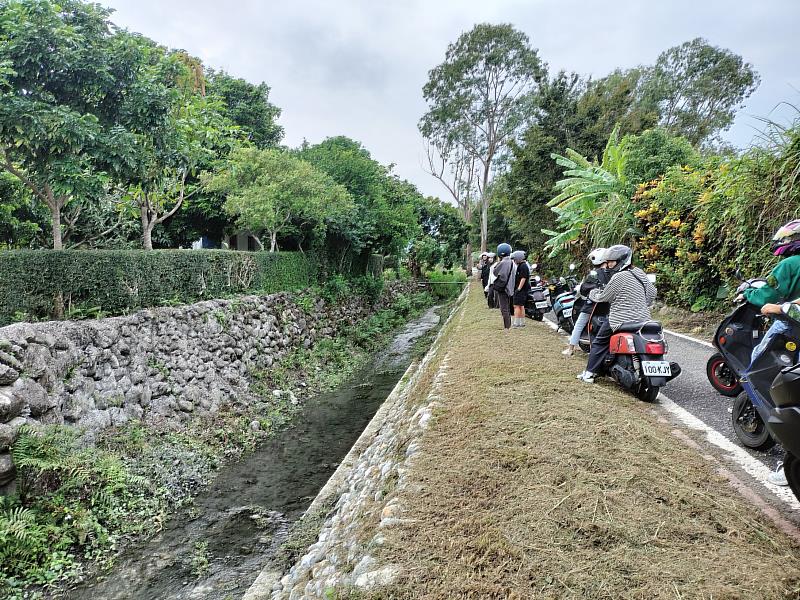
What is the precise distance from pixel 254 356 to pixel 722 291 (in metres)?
10.6

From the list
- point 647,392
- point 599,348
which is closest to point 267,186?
point 599,348

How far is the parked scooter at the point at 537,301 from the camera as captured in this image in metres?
10.8

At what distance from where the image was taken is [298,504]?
20.9 ft

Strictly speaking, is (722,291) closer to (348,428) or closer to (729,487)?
(729,487)

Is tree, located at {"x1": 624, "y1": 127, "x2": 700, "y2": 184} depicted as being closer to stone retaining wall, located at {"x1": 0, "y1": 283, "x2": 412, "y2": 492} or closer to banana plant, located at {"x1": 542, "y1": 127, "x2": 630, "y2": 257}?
banana plant, located at {"x1": 542, "y1": 127, "x2": 630, "y2": 257}

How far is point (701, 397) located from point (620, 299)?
1421 millimetres

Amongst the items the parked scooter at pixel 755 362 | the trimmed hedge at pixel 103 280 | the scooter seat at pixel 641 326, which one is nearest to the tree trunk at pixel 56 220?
the trimmed hedge at pixel 103 280

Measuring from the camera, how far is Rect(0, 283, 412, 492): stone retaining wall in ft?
19.6

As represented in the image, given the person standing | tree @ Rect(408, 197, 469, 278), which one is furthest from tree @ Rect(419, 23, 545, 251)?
the person standing

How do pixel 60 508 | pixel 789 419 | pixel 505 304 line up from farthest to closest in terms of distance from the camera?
pixel 505 304
pixel 60 508
pixel 789 419

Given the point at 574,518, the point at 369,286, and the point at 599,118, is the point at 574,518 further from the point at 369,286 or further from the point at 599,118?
the point at 369,286

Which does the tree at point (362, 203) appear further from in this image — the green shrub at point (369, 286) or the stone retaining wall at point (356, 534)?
the stone retaining wall at point (356, 534)

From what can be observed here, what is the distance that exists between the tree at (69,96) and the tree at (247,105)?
15.2 meters

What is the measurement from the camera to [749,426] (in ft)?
12.1
